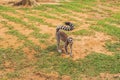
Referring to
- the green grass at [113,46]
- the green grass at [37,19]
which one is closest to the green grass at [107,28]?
the green grass at [113,46]

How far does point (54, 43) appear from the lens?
14.7m

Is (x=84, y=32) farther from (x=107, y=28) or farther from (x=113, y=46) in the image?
(x=113, y=46)

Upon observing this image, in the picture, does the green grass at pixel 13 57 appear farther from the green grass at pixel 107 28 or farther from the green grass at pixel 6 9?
the green grass at pixel 6 9

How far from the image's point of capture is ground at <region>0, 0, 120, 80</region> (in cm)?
1183

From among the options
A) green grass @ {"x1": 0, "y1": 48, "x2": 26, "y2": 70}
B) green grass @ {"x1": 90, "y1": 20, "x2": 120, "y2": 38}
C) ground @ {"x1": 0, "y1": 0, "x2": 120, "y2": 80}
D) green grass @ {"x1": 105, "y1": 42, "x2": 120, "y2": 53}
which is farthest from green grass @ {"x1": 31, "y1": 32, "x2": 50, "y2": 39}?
green grass @ {"x1": 105, "y1": 42, "x2": 120, "y2": 53}

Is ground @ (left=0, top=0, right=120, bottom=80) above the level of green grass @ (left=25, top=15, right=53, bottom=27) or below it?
below

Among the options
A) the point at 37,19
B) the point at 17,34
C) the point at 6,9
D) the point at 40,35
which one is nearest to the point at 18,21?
the point at 37,19

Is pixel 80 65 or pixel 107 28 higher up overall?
pixel 107 28

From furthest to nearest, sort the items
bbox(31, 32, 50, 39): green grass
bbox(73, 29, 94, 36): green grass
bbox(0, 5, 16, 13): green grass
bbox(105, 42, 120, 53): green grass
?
1. bbox(0, 5, 16, 13): green grass
2. bbox(73, 29, 94, 36): green grass
3. bbox(31, 32, 50, 39): green grass
4. bbox(105, 42, 120, 53): green grass

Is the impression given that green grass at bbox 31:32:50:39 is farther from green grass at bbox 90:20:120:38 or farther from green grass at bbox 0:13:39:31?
green grass at bbox 90:20:120:38

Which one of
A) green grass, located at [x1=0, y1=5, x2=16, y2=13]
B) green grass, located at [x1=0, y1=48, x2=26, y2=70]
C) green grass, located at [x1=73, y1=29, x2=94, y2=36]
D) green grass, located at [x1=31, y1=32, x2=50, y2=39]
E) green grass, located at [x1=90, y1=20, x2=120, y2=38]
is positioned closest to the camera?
green grass, located at [x1=0, y1=48, x2=26, y2=70]

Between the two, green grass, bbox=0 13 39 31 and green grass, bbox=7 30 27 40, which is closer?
green grass, bbox=7 30 27 40

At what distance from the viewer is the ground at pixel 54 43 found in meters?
11.8

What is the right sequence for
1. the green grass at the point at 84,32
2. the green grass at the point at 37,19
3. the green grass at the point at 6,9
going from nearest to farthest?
the green grass at the point at 84,32, the green grass at the point at 37,19, the green grass at the point at 6,9
